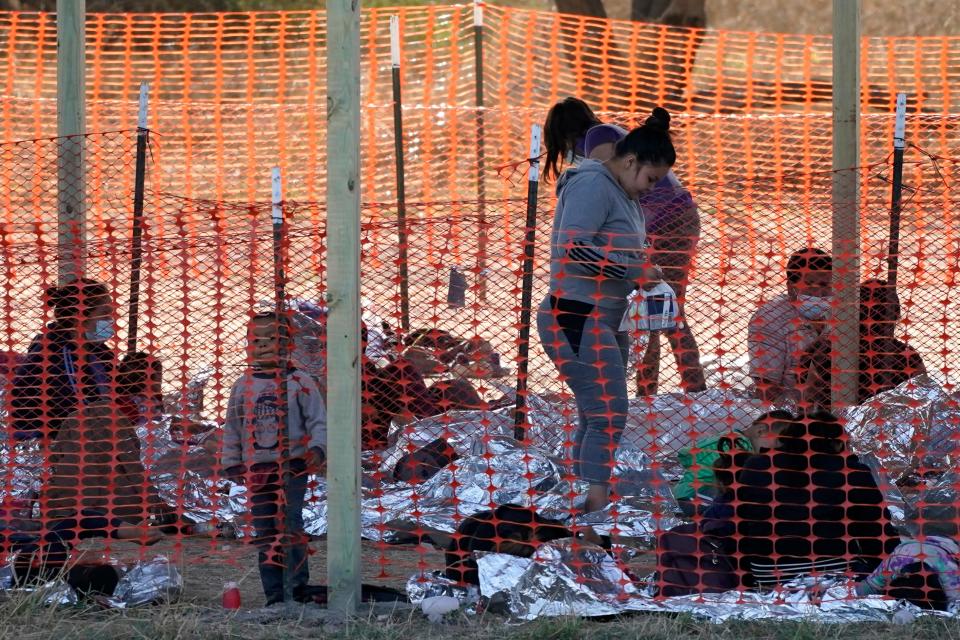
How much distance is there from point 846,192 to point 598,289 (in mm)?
1702

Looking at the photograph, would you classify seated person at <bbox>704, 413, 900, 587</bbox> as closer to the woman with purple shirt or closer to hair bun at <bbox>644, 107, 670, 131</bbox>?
hair bun at <bbox>644, 107, 670, 131</bbox>

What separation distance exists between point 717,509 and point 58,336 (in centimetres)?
263

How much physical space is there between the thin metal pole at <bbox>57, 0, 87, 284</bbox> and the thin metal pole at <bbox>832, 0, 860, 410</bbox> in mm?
3543

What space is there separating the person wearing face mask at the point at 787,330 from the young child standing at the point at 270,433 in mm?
1954

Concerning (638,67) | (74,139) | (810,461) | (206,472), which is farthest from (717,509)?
(638,67)

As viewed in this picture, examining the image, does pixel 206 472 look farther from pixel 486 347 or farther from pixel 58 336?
pixel 486 347

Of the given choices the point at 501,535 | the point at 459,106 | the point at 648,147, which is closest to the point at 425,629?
the point at 501,535

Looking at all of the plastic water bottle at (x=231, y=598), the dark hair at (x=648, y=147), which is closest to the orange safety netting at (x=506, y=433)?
the plastic water bottle at (x=231, y=598)

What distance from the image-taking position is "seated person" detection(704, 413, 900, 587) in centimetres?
459

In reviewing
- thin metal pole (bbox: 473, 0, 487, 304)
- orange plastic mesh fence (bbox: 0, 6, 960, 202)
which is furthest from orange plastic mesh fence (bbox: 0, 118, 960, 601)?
orange plastic mesh fence (bbox: 0, 6, 960, 202)

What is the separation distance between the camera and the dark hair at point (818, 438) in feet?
15.6

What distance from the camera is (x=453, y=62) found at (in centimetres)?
1447

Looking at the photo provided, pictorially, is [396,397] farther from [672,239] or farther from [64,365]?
[672,239]

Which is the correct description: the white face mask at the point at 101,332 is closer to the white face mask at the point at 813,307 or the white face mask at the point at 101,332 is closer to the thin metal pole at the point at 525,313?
the thin metal pole at the point at 525,313
